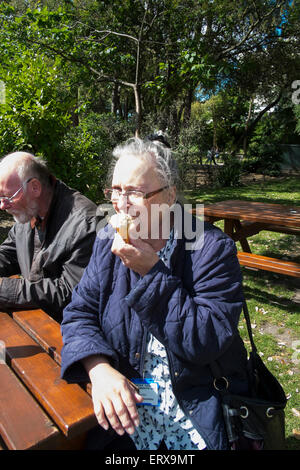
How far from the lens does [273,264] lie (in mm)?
4023

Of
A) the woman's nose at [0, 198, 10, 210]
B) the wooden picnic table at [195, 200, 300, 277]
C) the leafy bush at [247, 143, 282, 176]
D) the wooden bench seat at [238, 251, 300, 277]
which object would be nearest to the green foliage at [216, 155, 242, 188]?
the leafy bush at [247, 143, 282, 176]

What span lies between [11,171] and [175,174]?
117 centimetres

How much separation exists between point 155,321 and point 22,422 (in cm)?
54

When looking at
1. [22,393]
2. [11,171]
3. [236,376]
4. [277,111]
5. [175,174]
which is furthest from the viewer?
[277,111]

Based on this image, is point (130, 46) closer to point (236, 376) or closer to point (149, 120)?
point (149, 120)

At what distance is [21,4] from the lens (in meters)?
12.8

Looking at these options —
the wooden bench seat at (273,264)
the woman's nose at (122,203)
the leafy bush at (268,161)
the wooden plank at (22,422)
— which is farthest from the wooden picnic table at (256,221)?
the leafy bush at (268,161)

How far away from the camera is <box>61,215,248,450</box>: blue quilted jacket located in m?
1.26

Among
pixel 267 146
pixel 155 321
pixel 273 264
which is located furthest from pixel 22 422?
pixel 267 146

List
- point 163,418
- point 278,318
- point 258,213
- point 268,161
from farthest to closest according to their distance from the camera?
point 268,161 < point 258,213 < point 278,318 < point 163,418

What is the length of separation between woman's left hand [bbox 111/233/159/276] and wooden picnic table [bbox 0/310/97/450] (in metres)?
0.50

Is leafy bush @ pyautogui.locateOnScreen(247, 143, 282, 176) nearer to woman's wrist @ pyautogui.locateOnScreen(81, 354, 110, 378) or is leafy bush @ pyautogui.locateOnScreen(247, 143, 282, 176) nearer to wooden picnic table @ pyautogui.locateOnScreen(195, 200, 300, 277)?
wooden picnic table @ pyautogui.locateOnScreen(195, 200, 300, 277)

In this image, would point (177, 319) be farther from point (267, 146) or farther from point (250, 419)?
point (267, 146)

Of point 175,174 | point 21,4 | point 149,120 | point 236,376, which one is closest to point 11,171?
point 175,174
